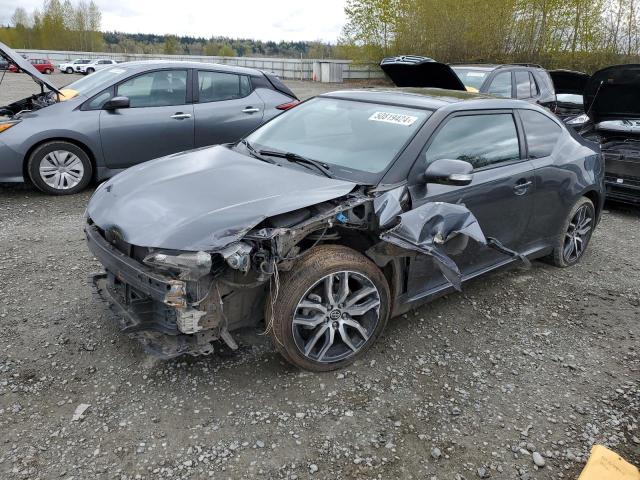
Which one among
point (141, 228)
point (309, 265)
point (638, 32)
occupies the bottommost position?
point (309, 265)

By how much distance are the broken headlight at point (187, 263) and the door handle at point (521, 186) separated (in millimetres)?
2410

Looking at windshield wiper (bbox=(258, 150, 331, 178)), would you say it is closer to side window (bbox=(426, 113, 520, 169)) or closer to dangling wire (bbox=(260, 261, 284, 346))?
side window (bbox=(426, 113, 520, 169))

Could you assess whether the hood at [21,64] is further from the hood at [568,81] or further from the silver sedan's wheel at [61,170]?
the hood at [568,81]

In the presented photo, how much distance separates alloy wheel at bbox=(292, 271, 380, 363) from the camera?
2.92 metres

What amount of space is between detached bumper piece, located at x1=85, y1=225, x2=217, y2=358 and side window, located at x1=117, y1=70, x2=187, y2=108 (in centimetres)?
407

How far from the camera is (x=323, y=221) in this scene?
283 centimetres

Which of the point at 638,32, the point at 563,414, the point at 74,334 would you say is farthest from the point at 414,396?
the point at 638,32

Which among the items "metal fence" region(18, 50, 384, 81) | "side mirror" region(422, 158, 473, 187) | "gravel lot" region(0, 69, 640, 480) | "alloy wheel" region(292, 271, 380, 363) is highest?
"metal fence" region(18, 50, 384, 81)

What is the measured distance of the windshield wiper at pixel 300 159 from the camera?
332 centimetres

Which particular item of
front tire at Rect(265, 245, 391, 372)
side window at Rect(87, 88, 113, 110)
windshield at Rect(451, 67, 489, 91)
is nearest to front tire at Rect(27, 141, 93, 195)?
side window at Rect(87, 88, 113, 110)

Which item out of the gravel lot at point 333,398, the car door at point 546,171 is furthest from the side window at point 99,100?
the car door at point 546,171

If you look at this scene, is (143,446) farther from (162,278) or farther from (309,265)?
(309,265)

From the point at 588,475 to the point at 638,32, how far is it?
72.4 feet

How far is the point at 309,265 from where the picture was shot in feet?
9.30
